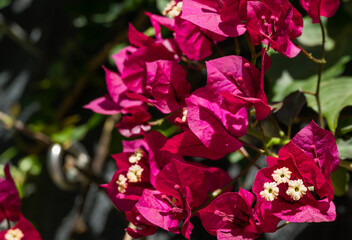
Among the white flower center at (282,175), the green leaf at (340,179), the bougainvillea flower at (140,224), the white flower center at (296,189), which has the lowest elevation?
the green leaf at (340,179)

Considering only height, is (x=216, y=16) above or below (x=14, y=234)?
above

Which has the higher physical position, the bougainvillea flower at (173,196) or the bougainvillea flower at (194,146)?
the bougainvillea flower at (194,146)

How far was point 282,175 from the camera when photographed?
1.16 ft

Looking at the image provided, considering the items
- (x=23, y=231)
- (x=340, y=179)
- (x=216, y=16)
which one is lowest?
(x=340, y=179)

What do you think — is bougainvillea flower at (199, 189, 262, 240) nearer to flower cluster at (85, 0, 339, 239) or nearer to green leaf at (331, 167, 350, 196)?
flower cluster at (85, 0, 339, 239)

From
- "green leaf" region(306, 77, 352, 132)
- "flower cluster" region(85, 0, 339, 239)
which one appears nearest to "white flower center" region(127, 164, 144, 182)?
"flower cluster" region(85, 0, 339, 239)

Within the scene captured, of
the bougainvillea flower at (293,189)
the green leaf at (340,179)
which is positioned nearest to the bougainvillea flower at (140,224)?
the bougainvillea flower at (293,189)

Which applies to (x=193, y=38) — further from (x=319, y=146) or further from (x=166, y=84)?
(x=319, y=146)

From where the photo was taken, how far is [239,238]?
0.36 metres

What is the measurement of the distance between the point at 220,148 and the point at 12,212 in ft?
0.86

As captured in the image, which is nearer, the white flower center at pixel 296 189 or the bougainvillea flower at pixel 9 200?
the white flower center at pixel 296 189

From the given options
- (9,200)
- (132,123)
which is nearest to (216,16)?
(132,123)

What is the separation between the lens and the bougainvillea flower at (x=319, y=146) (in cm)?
35

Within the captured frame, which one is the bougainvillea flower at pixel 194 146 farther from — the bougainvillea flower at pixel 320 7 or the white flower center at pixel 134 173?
the bougainvillea flower at pixel 320 7
